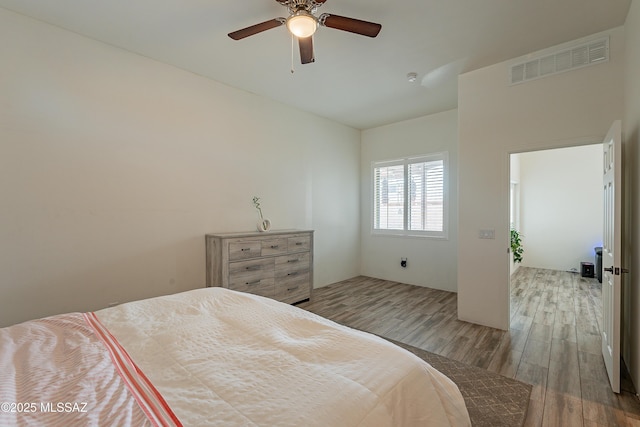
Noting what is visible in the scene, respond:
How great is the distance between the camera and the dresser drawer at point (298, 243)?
3902mm

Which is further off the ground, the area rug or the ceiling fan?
the ceiling fan

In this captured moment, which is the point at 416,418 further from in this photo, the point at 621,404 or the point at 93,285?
the point at 93,285

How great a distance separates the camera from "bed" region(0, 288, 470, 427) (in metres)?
0.84

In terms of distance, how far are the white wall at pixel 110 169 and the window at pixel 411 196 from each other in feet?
7.66

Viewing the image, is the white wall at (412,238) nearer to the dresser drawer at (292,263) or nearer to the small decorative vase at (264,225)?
the dresser drawer at (292,263)

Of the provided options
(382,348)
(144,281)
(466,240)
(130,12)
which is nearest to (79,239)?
(144,281)

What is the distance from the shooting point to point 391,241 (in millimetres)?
5359

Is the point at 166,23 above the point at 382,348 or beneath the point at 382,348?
above

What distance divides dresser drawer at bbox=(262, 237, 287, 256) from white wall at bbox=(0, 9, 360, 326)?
19.5 inches

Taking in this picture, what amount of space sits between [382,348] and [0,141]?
3.24m

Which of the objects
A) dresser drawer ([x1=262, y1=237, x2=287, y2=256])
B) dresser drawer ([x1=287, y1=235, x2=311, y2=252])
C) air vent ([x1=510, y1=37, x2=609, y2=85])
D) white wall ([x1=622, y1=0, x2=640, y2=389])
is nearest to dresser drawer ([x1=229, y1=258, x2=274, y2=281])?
dresser drawer ([x1=262, y1=237, x2=287, y2=256])

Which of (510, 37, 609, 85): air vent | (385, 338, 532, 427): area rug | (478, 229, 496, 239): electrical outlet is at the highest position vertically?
(510, 37, 609, 85): air vent

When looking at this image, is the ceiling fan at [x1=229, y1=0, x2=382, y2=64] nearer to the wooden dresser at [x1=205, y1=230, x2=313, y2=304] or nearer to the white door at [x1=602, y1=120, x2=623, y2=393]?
the white door at [x1=602, y1=120, x2=623, y2=393]

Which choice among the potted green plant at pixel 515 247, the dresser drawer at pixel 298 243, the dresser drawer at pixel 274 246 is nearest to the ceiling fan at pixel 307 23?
the dresser drawer at pixel 274 246
